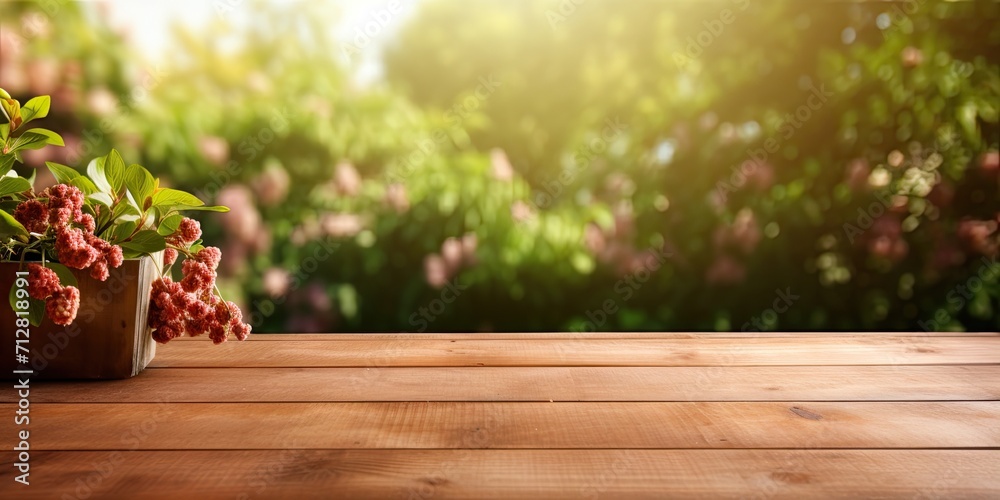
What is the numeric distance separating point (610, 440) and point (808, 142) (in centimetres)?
174

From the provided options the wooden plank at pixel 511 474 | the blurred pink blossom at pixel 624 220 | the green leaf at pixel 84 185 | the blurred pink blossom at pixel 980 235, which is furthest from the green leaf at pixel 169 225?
the blurred pink blossom at pixel 980 235

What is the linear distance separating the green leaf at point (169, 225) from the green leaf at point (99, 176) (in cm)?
7

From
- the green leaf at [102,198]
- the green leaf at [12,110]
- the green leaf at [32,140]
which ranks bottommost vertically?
the green leaf at [102,198]

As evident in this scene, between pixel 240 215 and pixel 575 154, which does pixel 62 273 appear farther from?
pixel 575 154

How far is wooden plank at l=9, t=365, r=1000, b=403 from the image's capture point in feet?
3.09

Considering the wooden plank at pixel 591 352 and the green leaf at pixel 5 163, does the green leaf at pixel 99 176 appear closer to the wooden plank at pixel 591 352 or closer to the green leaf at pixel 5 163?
the green leaf at pixel 5 163

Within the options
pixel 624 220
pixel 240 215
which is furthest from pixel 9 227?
pixel 624 220

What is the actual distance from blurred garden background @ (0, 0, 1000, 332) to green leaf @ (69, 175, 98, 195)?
3.35ft

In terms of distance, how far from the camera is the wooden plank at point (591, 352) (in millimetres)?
1149

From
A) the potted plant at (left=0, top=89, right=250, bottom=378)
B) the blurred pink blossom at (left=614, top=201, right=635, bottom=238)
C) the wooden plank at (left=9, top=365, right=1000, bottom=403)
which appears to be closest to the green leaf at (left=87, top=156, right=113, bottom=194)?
the potted plant at (left=0, top=89, right=250, bottom=378)

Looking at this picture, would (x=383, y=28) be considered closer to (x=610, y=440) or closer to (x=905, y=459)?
(x=610, y=440)

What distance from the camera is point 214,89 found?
85.0 inches

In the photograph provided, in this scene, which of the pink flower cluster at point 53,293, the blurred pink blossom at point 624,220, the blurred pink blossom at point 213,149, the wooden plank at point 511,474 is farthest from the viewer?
the blurred pink blossom at point 624,220

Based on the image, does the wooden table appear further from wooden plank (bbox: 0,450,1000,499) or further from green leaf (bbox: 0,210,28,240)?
green leaf (bbox: 0,210,28,240)
